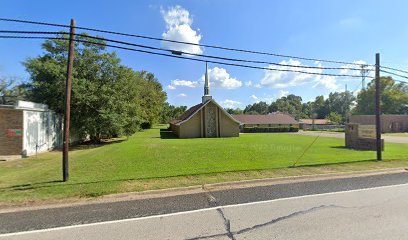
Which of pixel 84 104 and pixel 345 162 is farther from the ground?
pixel 84 104

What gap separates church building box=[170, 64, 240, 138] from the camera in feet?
104

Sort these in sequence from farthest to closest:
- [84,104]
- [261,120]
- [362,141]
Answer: [261,120]
[84,104]
[362,141]

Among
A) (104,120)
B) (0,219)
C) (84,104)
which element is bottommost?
(0,219)

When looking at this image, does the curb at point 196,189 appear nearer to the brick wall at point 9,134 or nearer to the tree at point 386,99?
the brick wall at point 9,134

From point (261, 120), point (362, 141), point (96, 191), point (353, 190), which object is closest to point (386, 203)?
point (353, 190)

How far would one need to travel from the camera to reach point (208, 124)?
3247cm

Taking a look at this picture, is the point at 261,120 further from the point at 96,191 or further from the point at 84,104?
the point at 96,191

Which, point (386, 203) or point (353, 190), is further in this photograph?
point (353, 190)

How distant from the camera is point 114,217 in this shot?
17.7 ft

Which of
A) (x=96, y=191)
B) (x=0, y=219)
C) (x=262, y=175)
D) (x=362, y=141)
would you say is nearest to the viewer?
(x=0, y=219)

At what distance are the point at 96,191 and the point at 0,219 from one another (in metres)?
2.23

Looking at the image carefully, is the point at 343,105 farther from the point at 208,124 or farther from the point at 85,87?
the point at 85,87

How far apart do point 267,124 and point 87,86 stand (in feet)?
139

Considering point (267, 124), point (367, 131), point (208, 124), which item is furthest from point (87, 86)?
point (267, 124)
